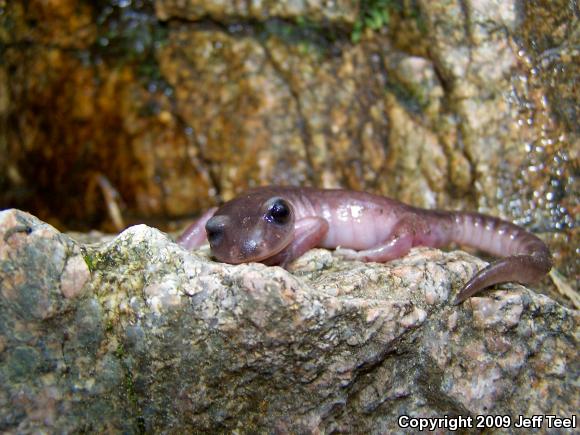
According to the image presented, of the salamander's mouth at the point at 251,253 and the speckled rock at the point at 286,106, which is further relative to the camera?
the speckled rock at the point at 286,106

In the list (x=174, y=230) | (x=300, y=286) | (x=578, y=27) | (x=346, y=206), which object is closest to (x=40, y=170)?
(x=174, y=230)

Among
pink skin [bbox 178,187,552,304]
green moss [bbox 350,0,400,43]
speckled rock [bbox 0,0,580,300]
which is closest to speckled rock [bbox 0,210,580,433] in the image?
pink skin [bbox 178,187,552,304]

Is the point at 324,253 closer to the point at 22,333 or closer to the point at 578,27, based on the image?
the point at 22,333

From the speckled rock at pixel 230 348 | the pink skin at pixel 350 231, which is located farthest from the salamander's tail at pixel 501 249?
the speckled rock at pixel 230 348

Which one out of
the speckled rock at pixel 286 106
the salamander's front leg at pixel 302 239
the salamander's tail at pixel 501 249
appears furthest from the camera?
the speckled rock at pixel 286 106

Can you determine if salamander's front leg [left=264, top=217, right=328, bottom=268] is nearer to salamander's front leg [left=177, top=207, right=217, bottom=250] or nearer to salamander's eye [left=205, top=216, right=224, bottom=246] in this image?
salamander's eye [left=205, top=216, right=224, bottom=246]

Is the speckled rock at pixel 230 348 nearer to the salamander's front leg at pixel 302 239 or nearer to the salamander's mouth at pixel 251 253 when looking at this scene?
the salamander's mouth at pixel 251 253

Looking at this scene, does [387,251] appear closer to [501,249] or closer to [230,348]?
[501,249]
